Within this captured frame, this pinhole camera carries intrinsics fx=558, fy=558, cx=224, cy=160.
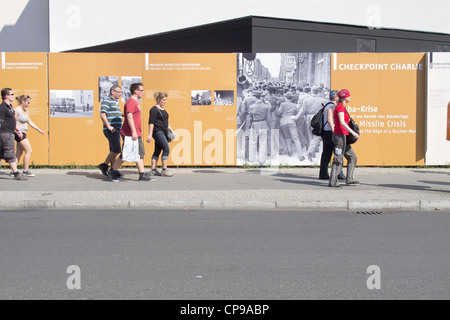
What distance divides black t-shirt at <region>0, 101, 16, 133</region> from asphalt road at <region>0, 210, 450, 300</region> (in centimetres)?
325

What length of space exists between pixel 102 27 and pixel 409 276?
18.0 meters

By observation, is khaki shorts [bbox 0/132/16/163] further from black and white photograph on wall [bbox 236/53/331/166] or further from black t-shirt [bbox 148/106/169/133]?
black and white photograph on wall [bbox 236/53/331/166]

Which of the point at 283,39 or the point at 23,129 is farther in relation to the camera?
the point at 283,39

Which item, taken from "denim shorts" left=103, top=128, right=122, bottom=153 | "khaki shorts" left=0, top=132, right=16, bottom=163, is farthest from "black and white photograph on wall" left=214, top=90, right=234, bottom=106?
"khaki shorts" left=0, top=132, right=16, bottom=163

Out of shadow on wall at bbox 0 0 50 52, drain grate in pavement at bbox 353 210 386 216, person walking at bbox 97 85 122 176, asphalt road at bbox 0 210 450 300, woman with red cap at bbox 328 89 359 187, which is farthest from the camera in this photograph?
shadow on wall at bbox 0 0 50 52

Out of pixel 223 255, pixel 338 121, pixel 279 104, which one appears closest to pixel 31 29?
pixel 279 104

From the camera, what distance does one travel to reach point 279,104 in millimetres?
13602

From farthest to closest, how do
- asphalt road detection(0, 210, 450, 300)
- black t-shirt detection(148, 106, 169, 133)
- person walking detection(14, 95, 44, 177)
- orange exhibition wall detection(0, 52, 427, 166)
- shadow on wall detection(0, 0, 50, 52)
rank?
shadow on wall detection(0, 0, 50, 52) → orange exhibition wall detection(0, 52, 427, 166) → person walking detection(14, 95, 44, 177) → black t-shirt detection(148, 106, 169, 133) → asphalt road detection(0, 210, 450, 300)

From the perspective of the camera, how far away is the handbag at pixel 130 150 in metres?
10.7

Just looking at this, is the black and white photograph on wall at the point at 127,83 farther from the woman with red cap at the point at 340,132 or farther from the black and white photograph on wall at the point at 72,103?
the woman with red cap at the point at 340,132

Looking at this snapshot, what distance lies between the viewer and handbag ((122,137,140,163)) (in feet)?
35.0

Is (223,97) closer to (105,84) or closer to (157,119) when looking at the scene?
(157,119)

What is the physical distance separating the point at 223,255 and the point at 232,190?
417 cm
